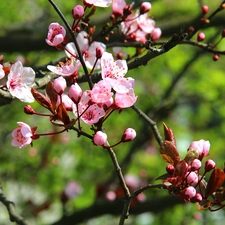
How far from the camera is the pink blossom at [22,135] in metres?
1.75

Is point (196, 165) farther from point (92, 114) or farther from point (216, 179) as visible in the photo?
point (92, 114)

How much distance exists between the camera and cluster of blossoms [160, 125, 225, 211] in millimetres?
1688

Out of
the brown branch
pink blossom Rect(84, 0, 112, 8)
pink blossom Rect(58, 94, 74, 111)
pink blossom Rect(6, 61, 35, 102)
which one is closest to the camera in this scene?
pink blossom Rect(58, 94, 74, 111)

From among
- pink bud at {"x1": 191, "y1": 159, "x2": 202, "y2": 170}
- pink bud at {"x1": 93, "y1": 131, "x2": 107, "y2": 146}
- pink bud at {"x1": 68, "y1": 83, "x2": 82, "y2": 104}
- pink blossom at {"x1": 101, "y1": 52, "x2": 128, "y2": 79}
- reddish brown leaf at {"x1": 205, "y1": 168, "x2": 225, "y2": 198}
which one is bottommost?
reddish brown leaf at {"x1": 205, "y1": 168, "x2": 225, "y2": 198}

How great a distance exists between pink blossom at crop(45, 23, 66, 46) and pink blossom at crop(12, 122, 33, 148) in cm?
34

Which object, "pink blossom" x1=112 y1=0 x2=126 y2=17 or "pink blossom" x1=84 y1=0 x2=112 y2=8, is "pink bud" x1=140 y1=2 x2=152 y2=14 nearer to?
"pink blossom" x1=112 y1=0 x2=126 y2=17

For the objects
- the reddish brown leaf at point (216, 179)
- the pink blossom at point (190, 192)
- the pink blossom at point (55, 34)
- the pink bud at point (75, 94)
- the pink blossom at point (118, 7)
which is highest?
the pink blossom at point (55, 34)

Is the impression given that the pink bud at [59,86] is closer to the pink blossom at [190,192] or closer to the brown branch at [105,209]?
the pink blossom at [190,192]

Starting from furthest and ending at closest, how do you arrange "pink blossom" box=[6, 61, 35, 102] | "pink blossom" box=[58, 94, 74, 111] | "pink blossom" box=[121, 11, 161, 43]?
1. "pink blossom" box=[121, 11, 161, 43]
2. "pink blossom" box=[6, 61, 35, 102]
3. "pink blossom" box=[58, 94, 74, 111]

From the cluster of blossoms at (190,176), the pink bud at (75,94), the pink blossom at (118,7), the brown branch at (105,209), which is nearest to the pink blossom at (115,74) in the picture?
the pink bud at (75,94)

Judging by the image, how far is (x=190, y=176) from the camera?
1686 mm

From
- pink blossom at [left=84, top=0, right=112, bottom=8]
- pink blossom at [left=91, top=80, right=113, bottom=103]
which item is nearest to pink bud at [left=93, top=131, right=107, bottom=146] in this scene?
pink blossom at [left=91, top=80, right=113, bottom=103]

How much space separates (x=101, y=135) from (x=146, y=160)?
5515 millimetres

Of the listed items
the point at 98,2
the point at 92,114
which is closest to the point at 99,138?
the point at 92,114
